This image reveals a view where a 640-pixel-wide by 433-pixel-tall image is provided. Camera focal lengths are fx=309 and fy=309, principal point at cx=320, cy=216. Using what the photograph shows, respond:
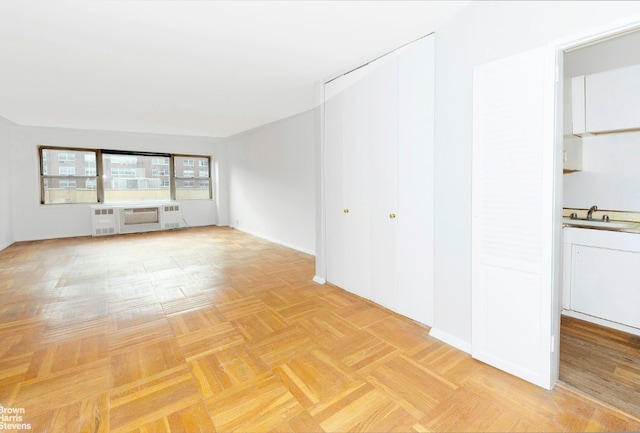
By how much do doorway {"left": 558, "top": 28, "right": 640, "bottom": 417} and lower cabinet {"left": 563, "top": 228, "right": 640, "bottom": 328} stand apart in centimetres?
4

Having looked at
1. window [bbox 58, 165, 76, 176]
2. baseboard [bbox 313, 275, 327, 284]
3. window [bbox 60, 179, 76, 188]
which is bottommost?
baseboard [bbox 313, 275, 327, 284]

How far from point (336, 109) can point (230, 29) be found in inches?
54.1

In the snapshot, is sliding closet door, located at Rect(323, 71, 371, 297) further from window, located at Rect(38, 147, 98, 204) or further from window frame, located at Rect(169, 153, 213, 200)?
window, located at Rect(38, 147, 98, 204)

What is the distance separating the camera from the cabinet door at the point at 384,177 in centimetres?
277

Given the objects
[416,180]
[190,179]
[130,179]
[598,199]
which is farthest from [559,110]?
[130,179]

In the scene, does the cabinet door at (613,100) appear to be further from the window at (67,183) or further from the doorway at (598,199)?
the window at (67,183)

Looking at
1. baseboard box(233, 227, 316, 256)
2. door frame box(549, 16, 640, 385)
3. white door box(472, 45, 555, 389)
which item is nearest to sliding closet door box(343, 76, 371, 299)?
white door box(472, 45, 555, 389)

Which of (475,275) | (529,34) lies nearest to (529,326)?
(475,275)

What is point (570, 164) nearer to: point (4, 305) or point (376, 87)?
point (376, 87)

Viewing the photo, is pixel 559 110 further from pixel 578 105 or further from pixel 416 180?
pixel 578 105

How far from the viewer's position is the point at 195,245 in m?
6.02

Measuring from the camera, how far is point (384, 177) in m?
2.89

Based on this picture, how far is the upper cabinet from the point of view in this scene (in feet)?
8.08

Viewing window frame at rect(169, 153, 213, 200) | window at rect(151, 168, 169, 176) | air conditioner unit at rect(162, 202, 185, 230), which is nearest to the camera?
air conditioner unit at rect(162, 202, 185, 230)
